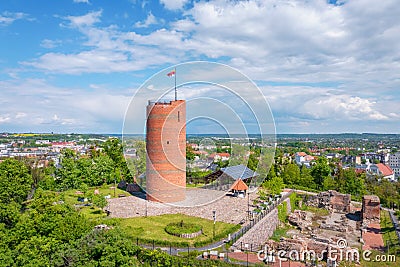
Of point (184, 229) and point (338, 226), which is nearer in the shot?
point (184, 229)

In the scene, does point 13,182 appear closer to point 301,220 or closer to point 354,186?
point 301,220

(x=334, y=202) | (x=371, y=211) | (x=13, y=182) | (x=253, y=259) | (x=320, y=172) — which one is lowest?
(x=334, y=202)

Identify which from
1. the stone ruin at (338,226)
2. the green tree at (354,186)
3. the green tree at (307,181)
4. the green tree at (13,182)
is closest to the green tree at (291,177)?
the green tree at (307,181)

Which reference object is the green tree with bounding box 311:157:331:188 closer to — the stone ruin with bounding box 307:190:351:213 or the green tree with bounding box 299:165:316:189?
the green tree with bounding box 299:165:316:189

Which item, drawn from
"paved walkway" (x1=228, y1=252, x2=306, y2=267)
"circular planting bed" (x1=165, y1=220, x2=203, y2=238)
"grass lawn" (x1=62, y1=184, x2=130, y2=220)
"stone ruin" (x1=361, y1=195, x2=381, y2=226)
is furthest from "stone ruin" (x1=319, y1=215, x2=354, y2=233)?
"grass lawn" (x1=62, y1=184, x2=130, y2=220)

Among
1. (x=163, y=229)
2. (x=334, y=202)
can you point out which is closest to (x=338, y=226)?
(x=334, y=202)

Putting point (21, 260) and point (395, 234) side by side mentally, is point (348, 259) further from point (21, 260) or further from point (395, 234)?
point (21, 260)

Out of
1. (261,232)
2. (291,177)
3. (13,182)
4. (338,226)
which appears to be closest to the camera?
(261,232)
